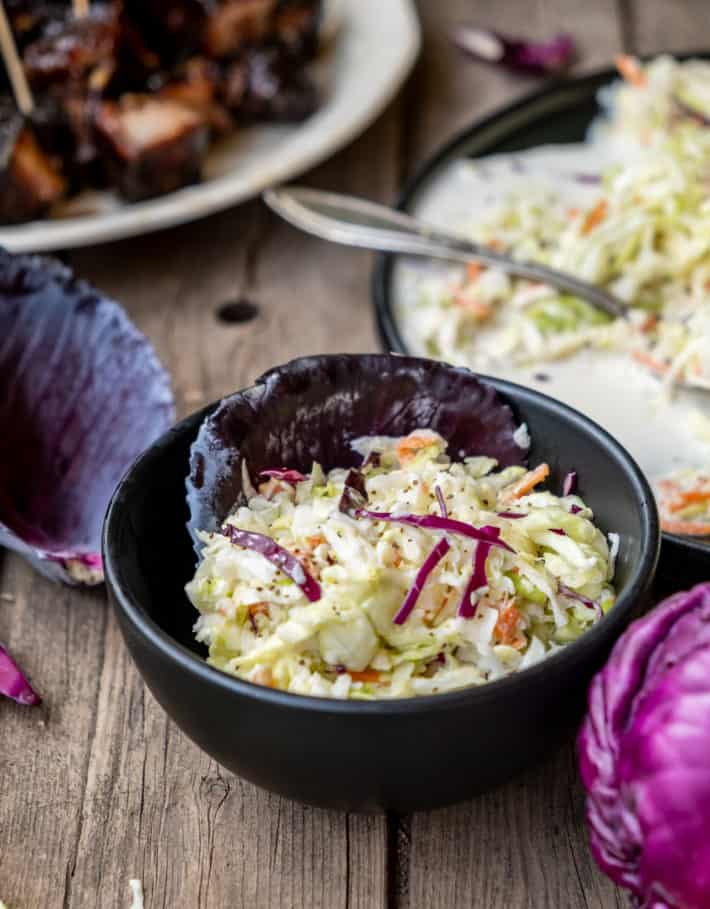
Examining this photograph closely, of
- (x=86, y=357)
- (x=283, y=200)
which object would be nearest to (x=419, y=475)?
(x=86, y=357)

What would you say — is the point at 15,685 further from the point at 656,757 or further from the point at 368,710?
the point at 656,757

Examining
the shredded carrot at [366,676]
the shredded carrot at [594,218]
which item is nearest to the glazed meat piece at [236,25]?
the shredded carrot at [594,218]

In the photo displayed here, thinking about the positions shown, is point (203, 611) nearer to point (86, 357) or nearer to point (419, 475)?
point (419, 475)

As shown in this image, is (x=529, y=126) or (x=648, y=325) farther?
(x=529, y=126)

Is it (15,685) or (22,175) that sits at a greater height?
(22,175)

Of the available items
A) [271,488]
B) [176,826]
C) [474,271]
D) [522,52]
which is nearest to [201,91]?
[474,271]

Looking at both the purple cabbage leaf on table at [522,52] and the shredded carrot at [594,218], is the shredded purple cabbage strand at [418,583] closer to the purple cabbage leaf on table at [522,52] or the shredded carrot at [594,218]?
the shredded carrot at [594,218]
